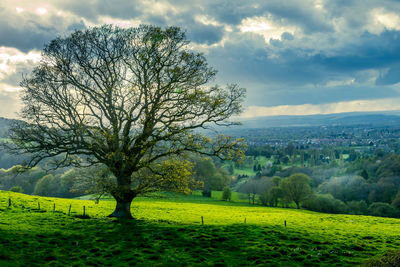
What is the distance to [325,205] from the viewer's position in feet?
244

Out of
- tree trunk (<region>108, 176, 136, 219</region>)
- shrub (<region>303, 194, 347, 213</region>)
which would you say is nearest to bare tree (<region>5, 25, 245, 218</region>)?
tree trunk (<region>108, 176, 136, 219</region>)

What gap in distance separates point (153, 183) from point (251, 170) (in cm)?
14971

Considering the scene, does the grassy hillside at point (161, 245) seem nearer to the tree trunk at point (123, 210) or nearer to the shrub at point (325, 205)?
the tree trunk at point (123, 210)

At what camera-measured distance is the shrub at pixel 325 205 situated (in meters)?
73.4

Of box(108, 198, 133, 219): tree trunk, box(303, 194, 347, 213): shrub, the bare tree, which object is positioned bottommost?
box(303, 194, 347, 213): shrub

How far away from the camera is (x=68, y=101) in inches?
926

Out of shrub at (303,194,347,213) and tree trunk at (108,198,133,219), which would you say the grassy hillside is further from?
shrub at (303,194,347,213)

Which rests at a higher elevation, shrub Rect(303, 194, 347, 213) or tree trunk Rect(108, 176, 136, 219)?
tree trunk Rect(108, 176, 136, 219)

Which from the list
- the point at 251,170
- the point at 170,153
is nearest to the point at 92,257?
the point at 170,153

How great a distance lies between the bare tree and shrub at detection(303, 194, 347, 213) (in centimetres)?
6076

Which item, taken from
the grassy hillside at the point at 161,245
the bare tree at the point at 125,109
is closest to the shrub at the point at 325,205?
the grassy hillside at the point at 161,245

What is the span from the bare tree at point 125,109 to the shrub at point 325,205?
60.8 m

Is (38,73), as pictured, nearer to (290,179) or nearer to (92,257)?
(92,257)

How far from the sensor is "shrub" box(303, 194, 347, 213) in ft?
241
